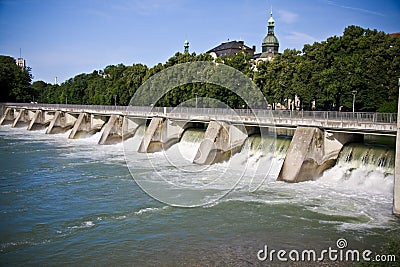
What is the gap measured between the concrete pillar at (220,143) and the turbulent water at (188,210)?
3.02 ft

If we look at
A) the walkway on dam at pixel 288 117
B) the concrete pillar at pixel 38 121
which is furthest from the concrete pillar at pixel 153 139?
the concrete pillar at pixel 38 121

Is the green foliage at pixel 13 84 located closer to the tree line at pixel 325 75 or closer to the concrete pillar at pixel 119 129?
the tree line at pixel 325 75

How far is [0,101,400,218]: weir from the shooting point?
81.5 feet

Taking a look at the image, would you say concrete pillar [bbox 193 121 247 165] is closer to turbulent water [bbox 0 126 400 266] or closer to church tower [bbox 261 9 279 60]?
turbulent water [bbox 0 126 400 266]

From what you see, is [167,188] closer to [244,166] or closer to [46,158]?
[244,166]

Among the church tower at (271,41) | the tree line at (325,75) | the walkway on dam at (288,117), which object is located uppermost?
the church tower at (271,41)

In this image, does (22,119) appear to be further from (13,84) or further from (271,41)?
(271,41)

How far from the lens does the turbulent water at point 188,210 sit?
1466 centimetres

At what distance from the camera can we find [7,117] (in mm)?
78375

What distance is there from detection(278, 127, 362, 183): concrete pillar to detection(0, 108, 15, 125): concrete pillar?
67577 mm

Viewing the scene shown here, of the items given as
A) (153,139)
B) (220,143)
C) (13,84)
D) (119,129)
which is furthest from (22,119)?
(220,143)

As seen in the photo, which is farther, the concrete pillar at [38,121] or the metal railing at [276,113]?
the concrete pillar at [38,121]

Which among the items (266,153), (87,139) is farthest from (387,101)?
(87,139)

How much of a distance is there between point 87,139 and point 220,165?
24874mm
